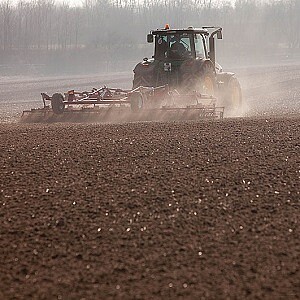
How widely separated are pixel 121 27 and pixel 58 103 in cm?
7888

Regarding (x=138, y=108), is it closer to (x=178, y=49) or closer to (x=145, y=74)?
(x=145, y=74)

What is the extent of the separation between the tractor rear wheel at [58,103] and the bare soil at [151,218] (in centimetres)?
448

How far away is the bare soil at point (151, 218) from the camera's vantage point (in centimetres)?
387

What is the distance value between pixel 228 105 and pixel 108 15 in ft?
265

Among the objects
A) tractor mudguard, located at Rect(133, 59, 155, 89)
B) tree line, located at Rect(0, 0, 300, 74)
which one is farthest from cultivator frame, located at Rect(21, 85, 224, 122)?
tree line, located at Rect(0, 0, 300, 74)

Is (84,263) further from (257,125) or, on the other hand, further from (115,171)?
(257,125)

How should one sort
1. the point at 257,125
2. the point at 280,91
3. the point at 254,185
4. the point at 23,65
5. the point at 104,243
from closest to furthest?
the point at 104,243
the point at 254,185
the point at 257,125
the point at 280,91
the point at 23,65

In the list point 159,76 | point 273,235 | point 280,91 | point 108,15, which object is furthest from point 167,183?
point 108,15

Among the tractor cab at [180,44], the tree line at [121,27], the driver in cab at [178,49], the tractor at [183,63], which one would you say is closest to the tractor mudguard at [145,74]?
the tractor at [183,63]

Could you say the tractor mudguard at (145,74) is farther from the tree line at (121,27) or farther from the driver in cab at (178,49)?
the tree line at (121,27)

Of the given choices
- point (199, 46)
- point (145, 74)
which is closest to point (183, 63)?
point (199, 46)

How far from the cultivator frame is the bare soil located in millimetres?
3815

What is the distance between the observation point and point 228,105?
14.5 m

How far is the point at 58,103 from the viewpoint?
1254 cm
